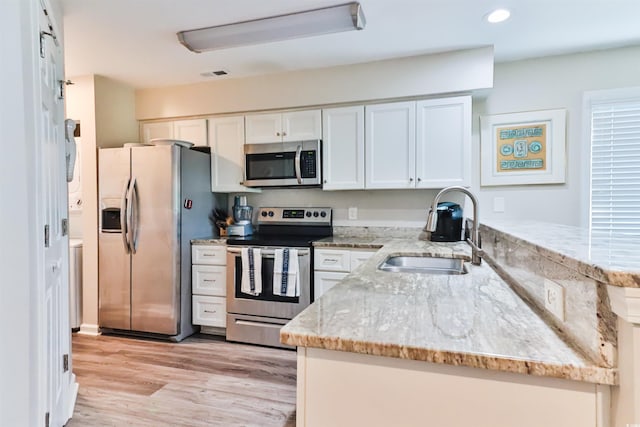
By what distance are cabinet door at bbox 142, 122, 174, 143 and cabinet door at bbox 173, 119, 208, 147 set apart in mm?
61

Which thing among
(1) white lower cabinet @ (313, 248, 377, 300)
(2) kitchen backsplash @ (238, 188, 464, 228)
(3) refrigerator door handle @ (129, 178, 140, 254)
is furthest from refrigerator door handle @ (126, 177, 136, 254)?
(1) white lower cabinet @ (313, 248, 377, 300)

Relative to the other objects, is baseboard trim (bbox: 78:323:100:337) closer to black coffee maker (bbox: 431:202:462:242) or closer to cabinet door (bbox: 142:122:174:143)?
cabinet door (bbox: 142:122:174:143)

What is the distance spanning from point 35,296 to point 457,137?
2886mm

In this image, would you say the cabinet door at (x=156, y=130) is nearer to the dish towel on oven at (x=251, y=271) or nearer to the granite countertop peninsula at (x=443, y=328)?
the dish towel on oven at (x=251, y=271)

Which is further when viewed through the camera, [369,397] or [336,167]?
[336,167]

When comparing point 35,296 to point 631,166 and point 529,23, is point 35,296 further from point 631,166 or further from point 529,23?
point 631,166

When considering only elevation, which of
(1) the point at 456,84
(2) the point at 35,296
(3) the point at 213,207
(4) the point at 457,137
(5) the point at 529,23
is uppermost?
(5) the point at 529,23

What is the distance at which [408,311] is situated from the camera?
977 millimetres

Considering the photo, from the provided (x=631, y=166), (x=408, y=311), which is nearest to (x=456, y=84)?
(x=631, y=166)

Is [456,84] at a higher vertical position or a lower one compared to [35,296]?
higher

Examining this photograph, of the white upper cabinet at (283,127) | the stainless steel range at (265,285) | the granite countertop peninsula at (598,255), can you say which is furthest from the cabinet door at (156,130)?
the granite countertop peninsula at (598,255)

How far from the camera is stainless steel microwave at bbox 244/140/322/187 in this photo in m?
3.19

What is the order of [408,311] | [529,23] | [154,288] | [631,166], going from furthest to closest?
[154,288]
[631,166]
[529,23]
[408,311]

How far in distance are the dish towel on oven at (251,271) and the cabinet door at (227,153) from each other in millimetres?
766
